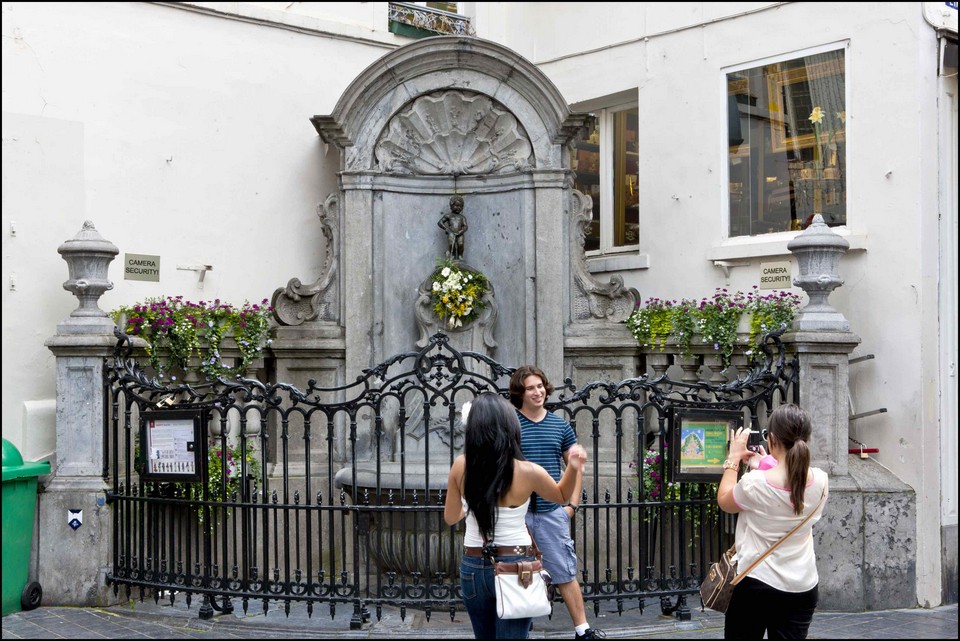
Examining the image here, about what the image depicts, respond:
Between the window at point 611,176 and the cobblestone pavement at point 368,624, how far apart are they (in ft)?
13.3

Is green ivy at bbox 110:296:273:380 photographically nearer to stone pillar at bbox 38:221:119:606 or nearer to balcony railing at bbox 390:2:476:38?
stone pillar at bbox 38:221:119:606

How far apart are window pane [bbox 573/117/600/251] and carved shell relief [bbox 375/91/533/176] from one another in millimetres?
1504

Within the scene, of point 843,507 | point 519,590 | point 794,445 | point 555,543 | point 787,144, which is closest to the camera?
point 519,590

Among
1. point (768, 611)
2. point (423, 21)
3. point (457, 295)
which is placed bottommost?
point (768, 611)

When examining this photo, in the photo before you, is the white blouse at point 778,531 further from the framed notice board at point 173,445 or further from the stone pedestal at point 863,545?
the framed notice board at point 173,445

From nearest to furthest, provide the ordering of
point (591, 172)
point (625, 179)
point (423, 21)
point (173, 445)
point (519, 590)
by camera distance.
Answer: point (519, 590)
point (173, 445)
point (625, 179)
point (423, 21)
point (591, 172)

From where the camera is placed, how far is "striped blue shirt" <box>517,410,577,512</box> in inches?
233

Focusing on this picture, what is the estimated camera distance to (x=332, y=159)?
1032 cm

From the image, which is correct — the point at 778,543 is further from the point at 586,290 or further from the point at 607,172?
the point at 607,172

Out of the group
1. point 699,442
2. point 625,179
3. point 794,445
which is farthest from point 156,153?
point 794,445

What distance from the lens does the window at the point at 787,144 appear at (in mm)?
8828

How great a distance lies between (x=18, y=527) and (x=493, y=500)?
4.48 metres

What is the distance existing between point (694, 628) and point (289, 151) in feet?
18.0

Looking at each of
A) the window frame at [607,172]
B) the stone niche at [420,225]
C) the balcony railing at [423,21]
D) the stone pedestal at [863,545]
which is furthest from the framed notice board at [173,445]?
the balcony railing at [423,21]
